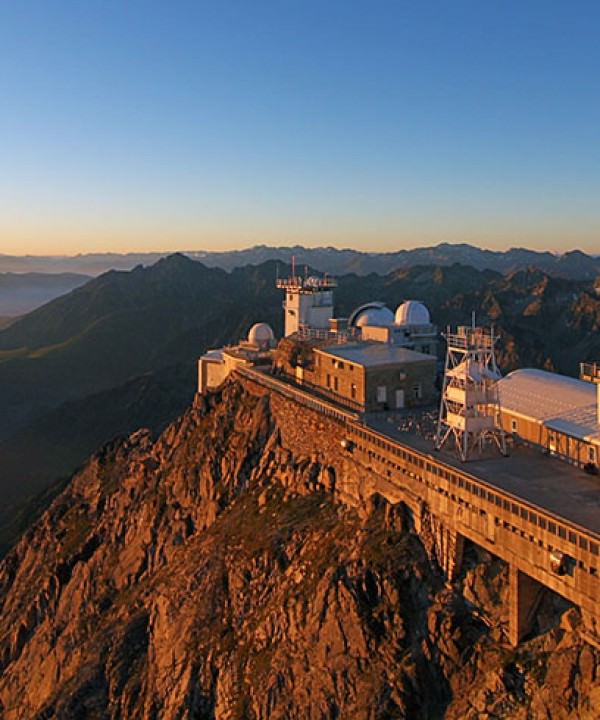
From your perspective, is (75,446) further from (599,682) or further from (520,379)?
Answer: (599,682)

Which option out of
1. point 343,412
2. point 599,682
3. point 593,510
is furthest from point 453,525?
point 343,412

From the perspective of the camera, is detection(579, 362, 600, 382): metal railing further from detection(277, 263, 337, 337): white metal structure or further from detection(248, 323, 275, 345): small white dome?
detection(248, 323, 275, 345): small white dome

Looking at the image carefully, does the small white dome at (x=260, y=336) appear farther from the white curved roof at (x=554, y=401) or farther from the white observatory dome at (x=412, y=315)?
the white curved roof at (x=554, y=401)

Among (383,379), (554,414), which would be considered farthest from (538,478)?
(383,379)

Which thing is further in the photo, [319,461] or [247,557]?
[319,461]

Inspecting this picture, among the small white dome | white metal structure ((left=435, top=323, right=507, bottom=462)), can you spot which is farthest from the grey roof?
the small white dome

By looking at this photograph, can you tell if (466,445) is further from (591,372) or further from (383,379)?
(591,372)
